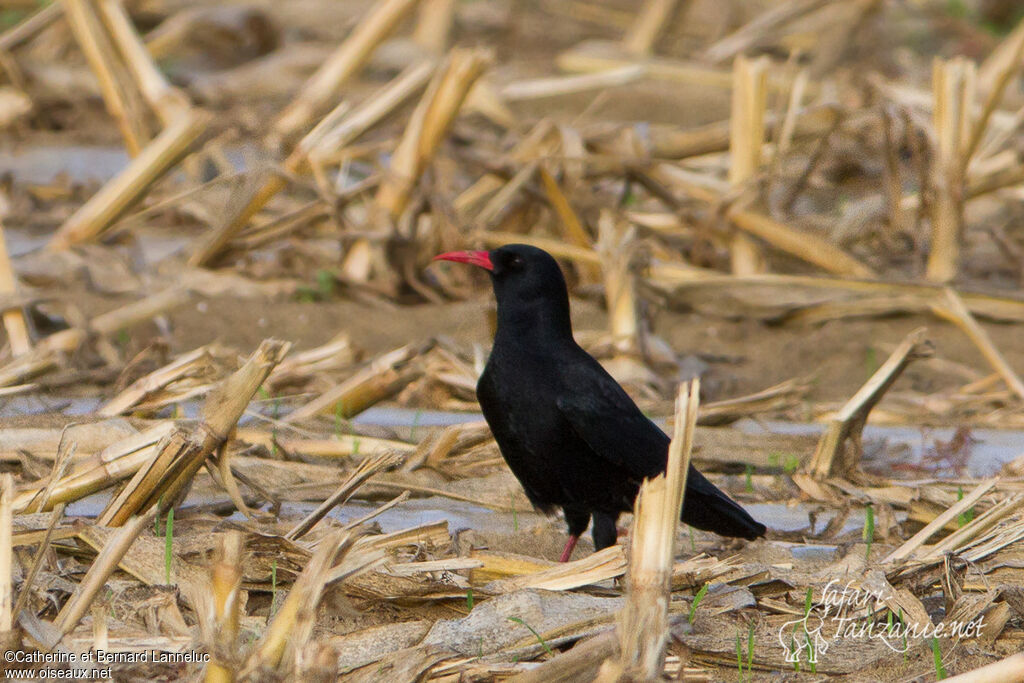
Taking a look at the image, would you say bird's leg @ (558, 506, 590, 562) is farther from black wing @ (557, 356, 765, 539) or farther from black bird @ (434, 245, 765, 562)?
black wing @ (557, 356, 765, 539)

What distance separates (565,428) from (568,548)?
1.10ft

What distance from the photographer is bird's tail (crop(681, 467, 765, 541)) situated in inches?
118

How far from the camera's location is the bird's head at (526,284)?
331 centimetres

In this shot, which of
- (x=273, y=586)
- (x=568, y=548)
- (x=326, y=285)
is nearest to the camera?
(x=273, y=586)

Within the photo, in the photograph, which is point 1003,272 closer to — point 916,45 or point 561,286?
point 561,286

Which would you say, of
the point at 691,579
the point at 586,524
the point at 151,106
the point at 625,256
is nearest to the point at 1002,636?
the point at 691,579

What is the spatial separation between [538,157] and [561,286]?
2.72 meters

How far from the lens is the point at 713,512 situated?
302 cm

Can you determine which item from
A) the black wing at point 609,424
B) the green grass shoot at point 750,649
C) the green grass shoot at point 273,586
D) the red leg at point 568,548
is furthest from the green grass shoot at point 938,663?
the green grass shoot at point 273,586

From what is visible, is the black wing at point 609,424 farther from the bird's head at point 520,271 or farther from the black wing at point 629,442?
the bird's head at point 520,271

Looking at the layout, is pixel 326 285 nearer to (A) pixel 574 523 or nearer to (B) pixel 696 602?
(A) pixel 574 523

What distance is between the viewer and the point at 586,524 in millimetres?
3344

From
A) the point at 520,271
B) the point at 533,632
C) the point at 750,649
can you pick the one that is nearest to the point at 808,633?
the point at 750,649

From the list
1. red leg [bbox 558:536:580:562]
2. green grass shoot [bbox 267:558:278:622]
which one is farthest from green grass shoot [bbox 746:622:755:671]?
green grass shoot [bbox 267:558:278:622]
